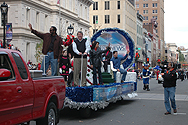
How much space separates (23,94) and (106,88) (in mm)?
4811

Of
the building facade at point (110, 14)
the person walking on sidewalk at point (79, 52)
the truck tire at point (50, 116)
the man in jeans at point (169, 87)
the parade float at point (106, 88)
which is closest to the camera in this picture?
the truck tire at point (50, 116)

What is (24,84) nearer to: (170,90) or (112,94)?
(112,94)

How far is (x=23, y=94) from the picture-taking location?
6.59 meters

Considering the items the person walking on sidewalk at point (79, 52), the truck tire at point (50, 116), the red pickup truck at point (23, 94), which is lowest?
the truck tire at point (50, 116)

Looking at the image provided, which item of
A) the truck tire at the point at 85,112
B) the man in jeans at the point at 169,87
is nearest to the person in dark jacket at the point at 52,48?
the truck tire at the point at 85,112

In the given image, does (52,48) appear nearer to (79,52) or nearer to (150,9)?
(79,52)

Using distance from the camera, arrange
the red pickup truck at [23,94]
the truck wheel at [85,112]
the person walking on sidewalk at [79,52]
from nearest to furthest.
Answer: the red pickup truck at [23,94] < the truck wheel at [85,112] < the person walking on sidewalk at [79,52]

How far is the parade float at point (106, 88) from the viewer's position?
10305 millimetres

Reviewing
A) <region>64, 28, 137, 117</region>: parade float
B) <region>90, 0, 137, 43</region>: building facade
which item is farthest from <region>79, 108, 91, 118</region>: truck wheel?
<region>90, 0, 137, 43</region>: building facade

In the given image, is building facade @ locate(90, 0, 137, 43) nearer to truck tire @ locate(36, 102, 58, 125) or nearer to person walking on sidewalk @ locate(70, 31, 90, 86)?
person walking on sidewalk @ locate(70, 31, 90, 86)

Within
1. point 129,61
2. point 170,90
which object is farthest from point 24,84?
point 129,61

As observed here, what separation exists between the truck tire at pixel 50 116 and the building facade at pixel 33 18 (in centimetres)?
3303

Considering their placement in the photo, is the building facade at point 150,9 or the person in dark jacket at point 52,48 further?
the building facade at point 150,9

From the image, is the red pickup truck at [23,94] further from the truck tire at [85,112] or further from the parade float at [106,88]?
Answer: the truck tire at [85,112]
